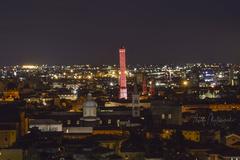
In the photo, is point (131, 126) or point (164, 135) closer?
point (164, 135)

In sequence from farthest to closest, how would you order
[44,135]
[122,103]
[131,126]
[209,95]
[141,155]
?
1. [209,95]
2. [122,103]
3. [131,126]
4. [44,135]
5. [141,155]

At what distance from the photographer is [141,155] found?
29.0 m

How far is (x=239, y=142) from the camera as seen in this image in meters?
33.0

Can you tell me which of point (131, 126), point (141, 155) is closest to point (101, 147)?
point (141, 155)

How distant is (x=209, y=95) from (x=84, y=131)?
38069 mm

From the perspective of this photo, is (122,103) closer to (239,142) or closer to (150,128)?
(150,128)

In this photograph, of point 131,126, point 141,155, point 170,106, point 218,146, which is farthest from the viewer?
point 170,106

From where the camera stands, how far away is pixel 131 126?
39.8 meters

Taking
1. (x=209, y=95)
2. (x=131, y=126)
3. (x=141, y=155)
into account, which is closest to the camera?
(x=141, y=155)

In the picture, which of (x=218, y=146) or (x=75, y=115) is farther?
(x=75, y=115)

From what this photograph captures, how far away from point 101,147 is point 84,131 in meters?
7.27

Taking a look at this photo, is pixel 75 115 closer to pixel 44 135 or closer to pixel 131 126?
pixel 131 126

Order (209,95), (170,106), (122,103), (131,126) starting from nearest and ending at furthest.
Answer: (131,126), (170,106), (122,103), (209,95)

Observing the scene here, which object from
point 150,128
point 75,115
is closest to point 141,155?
point 150,128
